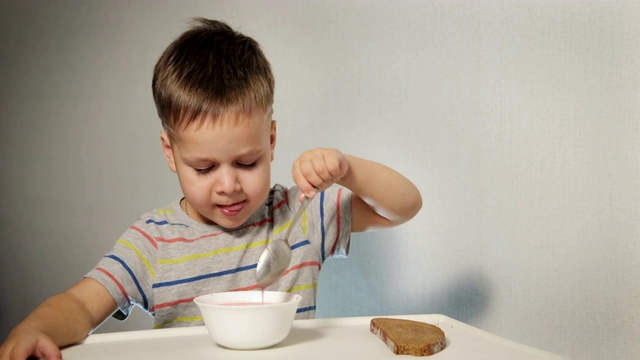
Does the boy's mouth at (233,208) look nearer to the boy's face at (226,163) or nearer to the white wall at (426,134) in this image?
the boy's face at (226,163)

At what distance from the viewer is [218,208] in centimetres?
100

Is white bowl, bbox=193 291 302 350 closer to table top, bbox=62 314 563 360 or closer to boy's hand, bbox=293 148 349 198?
table top, bbox=62 314 563 360

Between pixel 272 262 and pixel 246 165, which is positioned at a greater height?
pixel 246 165

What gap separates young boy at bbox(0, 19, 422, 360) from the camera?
0.95m

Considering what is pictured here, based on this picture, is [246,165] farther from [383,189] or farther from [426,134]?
[426,134]

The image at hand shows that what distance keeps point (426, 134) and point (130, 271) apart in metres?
0.80

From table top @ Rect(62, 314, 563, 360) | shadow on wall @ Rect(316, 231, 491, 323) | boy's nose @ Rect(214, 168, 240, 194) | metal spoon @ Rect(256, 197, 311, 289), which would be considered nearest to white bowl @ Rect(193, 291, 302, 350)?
table top @ Rect(62, 314, 563, 360)

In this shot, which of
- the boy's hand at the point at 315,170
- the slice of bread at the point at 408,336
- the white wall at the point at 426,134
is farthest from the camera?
the white wall at the point at 426,134

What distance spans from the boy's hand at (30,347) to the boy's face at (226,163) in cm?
31

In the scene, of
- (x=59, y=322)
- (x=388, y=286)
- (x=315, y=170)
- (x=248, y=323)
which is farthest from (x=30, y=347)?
(x=388, y=286)

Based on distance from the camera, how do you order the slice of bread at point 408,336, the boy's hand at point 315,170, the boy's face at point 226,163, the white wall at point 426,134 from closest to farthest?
1. the slice of bread at point 408,336
2. the boy's hand at point 315,170
3. the boy's face at point 226,163
4. the white wall at point 426,134

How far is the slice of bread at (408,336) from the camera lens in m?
0.67

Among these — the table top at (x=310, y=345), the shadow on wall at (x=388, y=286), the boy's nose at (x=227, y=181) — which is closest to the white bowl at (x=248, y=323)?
the table top at (x=310, y=345)

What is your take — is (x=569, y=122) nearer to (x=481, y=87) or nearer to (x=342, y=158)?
(x=481, y=87)
